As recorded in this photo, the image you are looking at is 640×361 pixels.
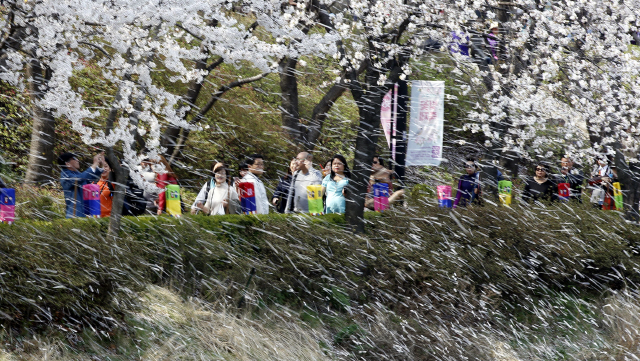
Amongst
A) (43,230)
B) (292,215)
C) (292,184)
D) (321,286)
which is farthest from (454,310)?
(43,230)

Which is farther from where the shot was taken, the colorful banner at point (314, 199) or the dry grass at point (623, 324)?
the colorful banner at point (314, 199)

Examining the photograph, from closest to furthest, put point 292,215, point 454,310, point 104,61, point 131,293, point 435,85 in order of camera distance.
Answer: point 131,293, point 104,61, point 454,310, point 292,215, point 435,85

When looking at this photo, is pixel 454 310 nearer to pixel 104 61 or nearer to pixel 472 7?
pixel 104 61

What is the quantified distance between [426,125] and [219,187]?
151 inches

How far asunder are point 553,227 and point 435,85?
3.02 meters

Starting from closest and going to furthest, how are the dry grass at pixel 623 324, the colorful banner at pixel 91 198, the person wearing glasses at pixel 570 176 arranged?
the dry grass at pixel 623 324 < the colorful banner at pixel 91 198 < the person wearing glasses at pixel 570 176

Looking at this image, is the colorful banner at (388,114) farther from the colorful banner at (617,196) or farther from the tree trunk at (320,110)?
the colorful banner at (617,196)

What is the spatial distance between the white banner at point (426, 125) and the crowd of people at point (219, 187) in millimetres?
1626

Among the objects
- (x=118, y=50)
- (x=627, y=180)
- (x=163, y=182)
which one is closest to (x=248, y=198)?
(x=163, y=182)

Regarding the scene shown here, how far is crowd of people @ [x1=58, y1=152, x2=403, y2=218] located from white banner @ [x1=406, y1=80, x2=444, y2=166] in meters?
1.63

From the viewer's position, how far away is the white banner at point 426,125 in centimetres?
1042

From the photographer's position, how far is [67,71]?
5.69m

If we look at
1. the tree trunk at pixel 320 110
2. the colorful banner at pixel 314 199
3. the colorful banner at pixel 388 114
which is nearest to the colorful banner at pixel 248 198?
the colorful banner at pixel 314 199

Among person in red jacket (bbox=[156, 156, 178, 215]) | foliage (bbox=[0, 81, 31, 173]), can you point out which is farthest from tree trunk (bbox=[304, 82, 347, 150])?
person in red jacket (bbox=[156, 156, 178, 215])
